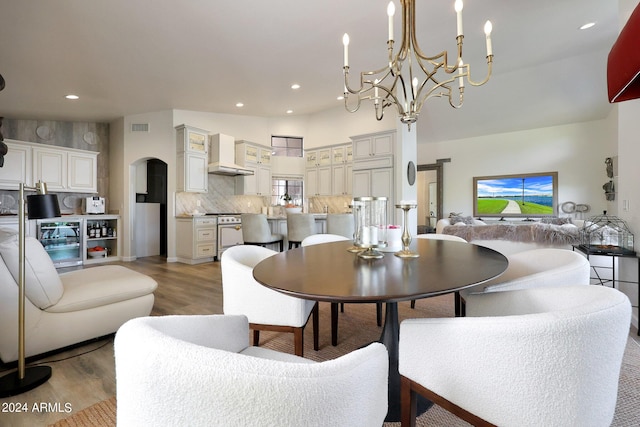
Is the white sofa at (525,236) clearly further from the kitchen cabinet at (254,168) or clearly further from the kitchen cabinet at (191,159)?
the kitchen cabinet at (191,159)

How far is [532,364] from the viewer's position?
73cm

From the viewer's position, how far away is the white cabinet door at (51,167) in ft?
16.4

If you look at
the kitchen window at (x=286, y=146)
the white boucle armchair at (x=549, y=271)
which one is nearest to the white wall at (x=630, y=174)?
the white boucle armchair at (x=549, y=271)

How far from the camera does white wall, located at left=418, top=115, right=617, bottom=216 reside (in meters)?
6.26

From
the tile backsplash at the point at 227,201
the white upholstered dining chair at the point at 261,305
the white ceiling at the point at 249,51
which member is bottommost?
the white upholstered dining chair at the point at 261,305

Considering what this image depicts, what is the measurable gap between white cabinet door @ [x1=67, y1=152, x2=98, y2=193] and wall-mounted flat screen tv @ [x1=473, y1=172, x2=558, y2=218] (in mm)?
8825

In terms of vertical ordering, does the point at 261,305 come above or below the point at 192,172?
below

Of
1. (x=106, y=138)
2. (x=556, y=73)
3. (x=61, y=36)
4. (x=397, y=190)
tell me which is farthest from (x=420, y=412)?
(x=106, y=138)

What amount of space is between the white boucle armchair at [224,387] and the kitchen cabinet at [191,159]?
5.44m

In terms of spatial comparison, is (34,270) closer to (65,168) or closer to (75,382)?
(75,382)

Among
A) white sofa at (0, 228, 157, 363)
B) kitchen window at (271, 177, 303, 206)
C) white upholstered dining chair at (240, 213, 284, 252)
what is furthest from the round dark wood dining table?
kitchen window at (271, 177, 303, 206)

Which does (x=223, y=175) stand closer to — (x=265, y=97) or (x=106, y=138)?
(x=265, y=97)

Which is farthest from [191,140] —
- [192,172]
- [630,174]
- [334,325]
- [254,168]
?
[630,174]

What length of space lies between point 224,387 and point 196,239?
17.1 feet
